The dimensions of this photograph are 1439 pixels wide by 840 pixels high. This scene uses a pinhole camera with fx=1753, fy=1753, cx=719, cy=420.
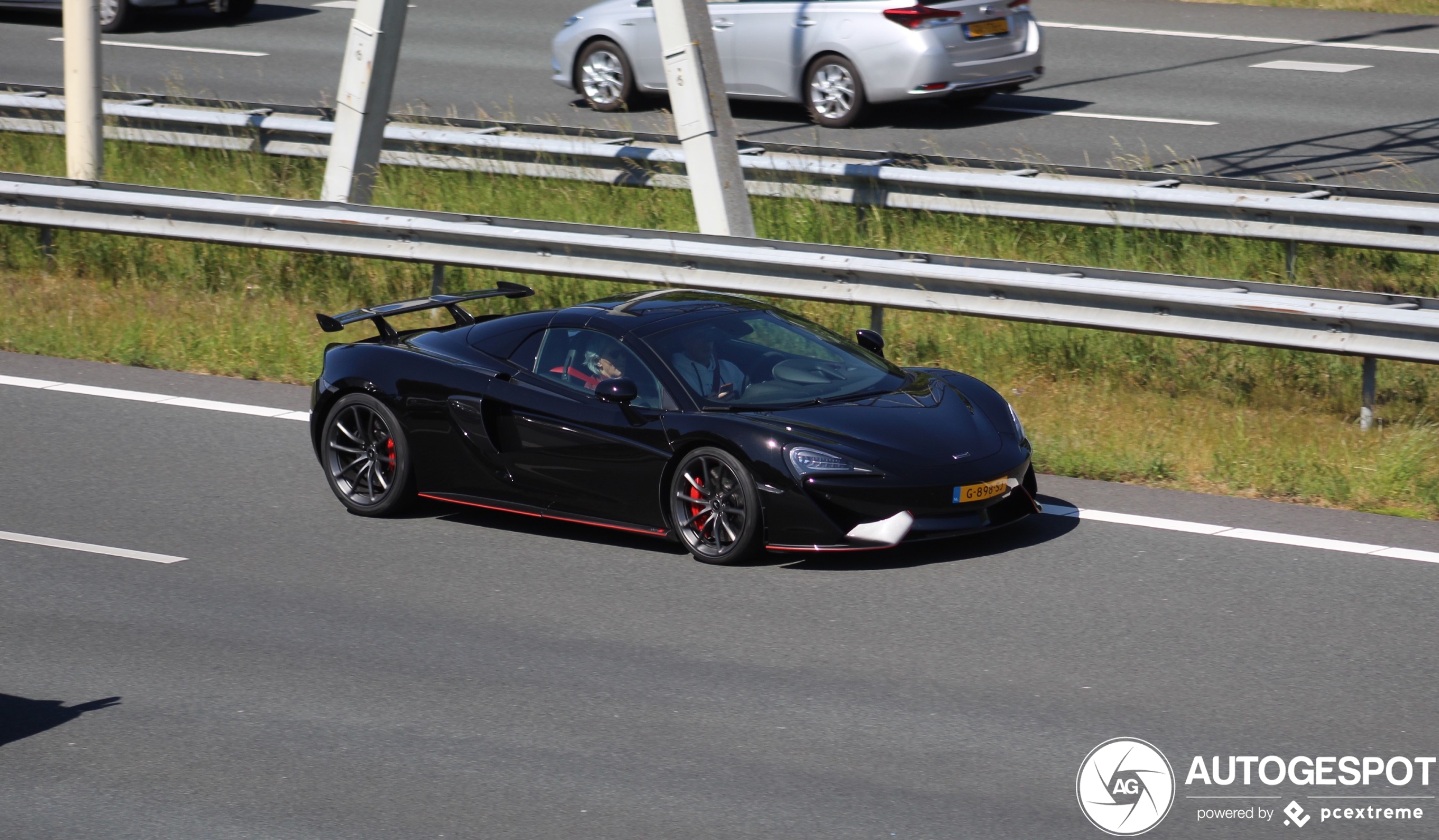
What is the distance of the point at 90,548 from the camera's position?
8695 millimetres

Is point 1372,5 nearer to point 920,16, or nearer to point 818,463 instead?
point 920,16

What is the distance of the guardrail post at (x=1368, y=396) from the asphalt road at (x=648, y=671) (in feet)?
4.44

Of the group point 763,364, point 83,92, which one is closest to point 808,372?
point 763,364

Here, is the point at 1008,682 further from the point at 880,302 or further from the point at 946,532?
the point at 880,302

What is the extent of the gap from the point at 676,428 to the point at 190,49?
17488mm

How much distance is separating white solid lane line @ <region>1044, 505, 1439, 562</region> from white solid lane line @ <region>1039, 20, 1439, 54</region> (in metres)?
15.0

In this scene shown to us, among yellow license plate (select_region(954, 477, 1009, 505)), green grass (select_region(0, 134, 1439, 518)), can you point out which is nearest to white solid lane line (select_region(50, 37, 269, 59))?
green grass (select_region(0, 134, 1439, 518))

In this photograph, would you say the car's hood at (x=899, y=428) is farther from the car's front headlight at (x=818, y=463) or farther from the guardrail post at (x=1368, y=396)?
the guardrail post at (x=1368, y=396)

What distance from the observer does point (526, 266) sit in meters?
12.4

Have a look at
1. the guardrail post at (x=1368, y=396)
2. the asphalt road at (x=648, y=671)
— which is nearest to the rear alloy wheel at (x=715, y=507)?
the asphalt road at (x=648, y=671)

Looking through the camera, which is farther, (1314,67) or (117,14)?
Result: (117,14)

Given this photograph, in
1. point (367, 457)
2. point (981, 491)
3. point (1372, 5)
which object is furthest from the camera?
point (1372, 5)

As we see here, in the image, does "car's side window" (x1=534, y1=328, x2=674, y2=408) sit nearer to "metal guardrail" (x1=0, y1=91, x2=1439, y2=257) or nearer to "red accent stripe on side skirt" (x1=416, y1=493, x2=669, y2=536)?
"red accent stripe on side skirt" (x1=416, y1=493, x2=669, y2=536)

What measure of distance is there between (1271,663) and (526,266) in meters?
6.88
